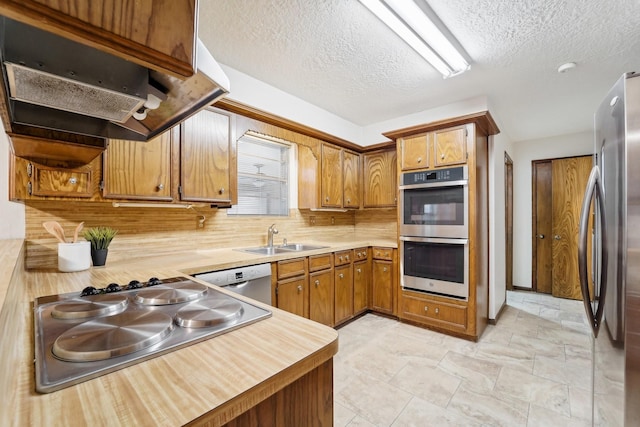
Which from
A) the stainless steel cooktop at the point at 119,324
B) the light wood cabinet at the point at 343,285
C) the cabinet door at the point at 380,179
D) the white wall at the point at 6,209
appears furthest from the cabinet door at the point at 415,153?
the white wall at the point at 6,209

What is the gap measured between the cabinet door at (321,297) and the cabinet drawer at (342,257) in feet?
0.41

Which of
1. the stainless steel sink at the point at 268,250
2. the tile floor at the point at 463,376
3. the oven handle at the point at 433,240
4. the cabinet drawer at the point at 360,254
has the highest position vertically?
the oven handle at the point at 433,240

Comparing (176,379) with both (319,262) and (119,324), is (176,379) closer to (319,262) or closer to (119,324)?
(119,324)

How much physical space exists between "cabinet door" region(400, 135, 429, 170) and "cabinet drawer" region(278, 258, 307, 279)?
1.56m

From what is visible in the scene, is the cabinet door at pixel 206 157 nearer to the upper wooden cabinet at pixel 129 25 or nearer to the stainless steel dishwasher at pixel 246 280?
the stainless steel dishwasher at pixel 246 280

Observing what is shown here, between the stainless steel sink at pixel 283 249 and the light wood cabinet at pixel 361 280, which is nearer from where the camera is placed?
the stainless steel sink at pixel 283 249

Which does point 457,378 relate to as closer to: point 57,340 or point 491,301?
point 491,301

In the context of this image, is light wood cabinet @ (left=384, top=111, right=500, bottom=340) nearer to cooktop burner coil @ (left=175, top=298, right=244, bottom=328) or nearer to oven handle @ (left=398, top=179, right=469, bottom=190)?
oven handle @ (left=398, top=179, right=469, bottom=190)

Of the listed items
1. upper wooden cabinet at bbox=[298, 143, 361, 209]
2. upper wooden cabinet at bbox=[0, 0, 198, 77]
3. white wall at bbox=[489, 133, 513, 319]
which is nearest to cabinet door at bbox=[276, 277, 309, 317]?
upper wooden cabinet at bbox=[298, 143, 361, 209]

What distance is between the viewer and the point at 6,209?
1588 mm

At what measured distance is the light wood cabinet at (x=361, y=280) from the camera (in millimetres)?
3271

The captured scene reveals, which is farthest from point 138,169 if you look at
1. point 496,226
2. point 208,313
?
point 496,226

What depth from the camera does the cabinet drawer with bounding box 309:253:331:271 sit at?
8.90ft

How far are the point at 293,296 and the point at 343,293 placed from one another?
0.77m
